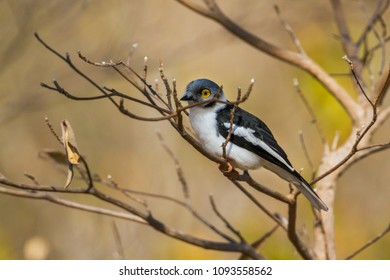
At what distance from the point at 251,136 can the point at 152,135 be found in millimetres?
3864

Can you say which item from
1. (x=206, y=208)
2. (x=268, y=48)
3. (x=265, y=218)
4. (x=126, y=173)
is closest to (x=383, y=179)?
(x=265, y=218)

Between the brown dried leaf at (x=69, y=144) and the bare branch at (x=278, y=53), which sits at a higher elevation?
the bare branch at (x=278, y=53)

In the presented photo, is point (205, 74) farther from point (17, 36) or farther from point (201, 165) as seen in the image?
point (17, 36)

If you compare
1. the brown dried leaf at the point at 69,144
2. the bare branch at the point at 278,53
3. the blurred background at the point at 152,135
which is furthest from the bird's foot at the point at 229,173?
the blurred background at the point at 152,135

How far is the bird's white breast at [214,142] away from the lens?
13.0 ft

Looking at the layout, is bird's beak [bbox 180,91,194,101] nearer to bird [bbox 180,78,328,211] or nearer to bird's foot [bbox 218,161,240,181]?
bird [bbox 180,78,328,211]

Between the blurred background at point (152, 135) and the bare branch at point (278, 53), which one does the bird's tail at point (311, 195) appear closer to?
the bare branch at point (278, 53)

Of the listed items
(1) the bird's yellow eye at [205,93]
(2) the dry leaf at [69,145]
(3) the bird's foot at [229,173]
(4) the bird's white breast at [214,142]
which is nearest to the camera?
(2) the dry leaf at [69,145]

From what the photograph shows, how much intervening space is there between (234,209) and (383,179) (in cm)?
159

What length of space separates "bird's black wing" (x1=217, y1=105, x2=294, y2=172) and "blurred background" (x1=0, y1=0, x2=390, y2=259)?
2308mm

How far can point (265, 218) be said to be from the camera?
7.41 meters

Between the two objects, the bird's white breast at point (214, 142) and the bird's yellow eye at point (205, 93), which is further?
the bird's yellow eye at point (205, 93)

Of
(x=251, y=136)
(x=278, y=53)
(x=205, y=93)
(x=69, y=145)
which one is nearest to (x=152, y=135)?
(x=278, y=53)
